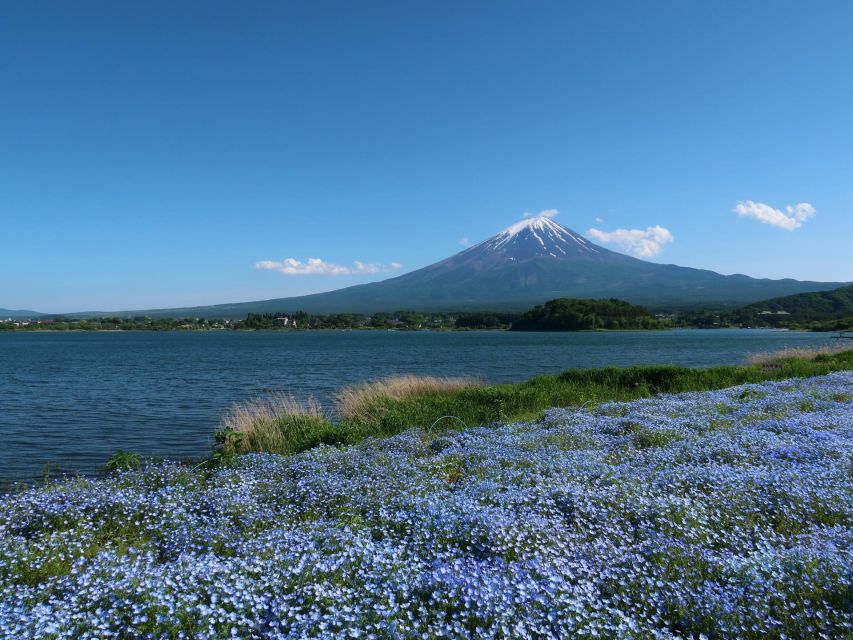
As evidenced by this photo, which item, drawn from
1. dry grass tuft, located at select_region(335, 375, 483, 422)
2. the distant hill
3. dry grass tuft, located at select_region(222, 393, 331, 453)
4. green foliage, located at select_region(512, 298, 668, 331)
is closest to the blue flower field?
dry grass tuft, located at select_region(222, 393, 331, 453)

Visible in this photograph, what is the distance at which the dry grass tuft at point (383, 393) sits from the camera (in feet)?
60.7

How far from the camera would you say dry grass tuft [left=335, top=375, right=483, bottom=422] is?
18500 mm

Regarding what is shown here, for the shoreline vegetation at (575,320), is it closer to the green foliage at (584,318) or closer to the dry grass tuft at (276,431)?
the green foliage at (584,318)

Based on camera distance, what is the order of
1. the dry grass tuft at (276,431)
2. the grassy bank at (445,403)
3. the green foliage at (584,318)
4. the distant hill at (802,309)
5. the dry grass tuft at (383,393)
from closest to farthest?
the dry grass tuft at (276,431), the grassy bank at (445,403), the dry grass tuft at (383,393), the green foliage at (584,318), the distant hill at (802,309)

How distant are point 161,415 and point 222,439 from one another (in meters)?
13.7

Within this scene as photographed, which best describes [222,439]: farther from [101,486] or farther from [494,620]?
[494,620]

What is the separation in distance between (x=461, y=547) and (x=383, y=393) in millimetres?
15342

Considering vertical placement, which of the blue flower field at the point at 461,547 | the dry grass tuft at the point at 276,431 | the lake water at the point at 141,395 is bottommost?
the lake water at the point at 141,395

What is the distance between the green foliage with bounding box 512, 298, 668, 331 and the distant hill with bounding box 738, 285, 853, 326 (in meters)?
36.1

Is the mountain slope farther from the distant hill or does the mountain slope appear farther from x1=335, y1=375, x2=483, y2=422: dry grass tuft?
x1=335, y1=375, x2=483, y2=422: dry grass tuft

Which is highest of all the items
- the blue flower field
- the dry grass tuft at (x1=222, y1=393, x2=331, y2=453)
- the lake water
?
the blue flower field

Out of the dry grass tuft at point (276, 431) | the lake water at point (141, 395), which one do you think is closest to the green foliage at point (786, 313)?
the lake water at point (141, 395)

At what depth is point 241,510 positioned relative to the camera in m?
6.53

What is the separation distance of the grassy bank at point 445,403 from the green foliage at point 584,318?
115134 millimetres
